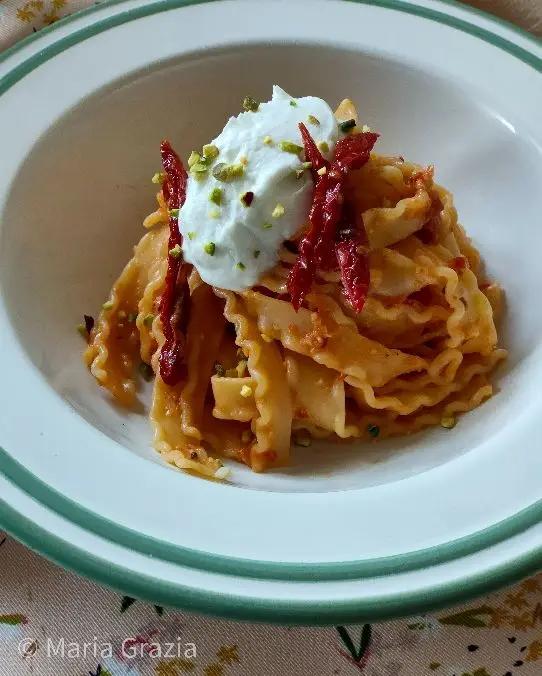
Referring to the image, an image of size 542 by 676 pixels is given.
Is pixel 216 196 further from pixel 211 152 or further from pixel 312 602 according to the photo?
pixel 312 602

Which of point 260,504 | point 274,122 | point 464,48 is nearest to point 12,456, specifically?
point 260,504

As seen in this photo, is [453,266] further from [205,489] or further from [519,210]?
[205,489]

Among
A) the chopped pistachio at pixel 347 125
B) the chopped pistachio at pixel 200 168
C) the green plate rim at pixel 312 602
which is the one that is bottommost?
the green plate rim at pixel 312 602

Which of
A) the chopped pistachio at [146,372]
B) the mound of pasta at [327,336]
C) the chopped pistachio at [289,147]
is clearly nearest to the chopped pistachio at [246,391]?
the mound of pasta at [327,336]

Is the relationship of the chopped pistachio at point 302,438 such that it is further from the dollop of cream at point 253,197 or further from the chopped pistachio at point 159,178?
the chopped pistachio at point 159,178

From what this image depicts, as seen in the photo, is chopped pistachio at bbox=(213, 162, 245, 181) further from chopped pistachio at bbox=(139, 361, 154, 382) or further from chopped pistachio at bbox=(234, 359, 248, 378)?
chopped pistachio at bbox=(139, 361, 154, 382)

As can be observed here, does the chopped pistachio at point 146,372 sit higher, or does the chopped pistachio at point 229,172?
the chopped pistachio at point 229,172
